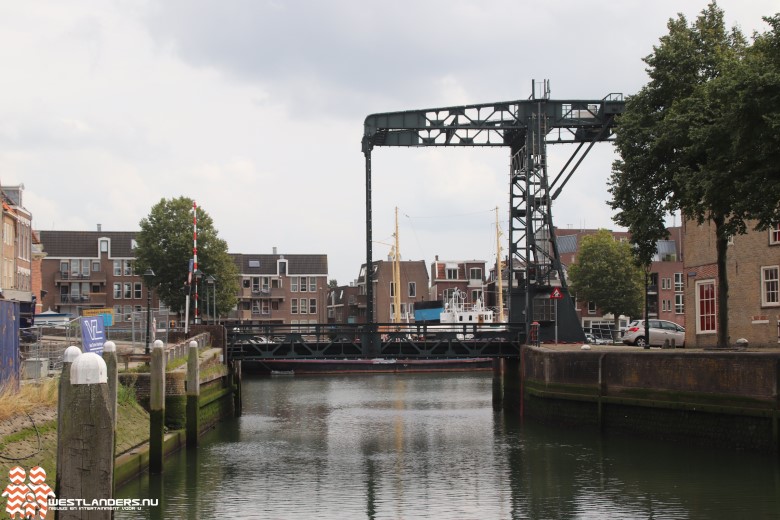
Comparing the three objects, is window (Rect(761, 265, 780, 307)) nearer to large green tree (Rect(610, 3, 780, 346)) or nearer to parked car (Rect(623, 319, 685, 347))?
large green tree (Rect(610, 3, 780, 346))

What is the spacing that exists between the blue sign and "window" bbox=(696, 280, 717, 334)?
2738cm

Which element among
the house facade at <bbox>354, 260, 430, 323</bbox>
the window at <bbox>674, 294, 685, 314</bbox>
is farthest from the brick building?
the house facade at <bbox>354, 260, 430, 323</bbox>

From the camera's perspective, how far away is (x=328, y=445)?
31484 mm

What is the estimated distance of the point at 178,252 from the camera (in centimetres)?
8031

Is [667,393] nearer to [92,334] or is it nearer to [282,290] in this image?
[92,334]

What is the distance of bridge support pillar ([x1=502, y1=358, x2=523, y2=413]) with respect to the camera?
41594 mm

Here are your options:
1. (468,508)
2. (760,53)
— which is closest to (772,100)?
(760,53)

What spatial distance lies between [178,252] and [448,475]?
193 feet

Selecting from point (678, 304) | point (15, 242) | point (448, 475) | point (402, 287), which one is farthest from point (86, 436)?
point (402, 287)

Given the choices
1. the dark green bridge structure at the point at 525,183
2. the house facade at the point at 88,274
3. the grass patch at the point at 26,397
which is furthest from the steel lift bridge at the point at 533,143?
the house facade at the point at 88,274

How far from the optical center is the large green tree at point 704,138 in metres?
25.0

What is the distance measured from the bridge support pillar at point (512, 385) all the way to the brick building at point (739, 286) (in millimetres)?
8039

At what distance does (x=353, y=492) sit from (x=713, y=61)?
19126 mm

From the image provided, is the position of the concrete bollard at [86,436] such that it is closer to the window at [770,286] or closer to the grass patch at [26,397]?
the grass patch at [26,397]
